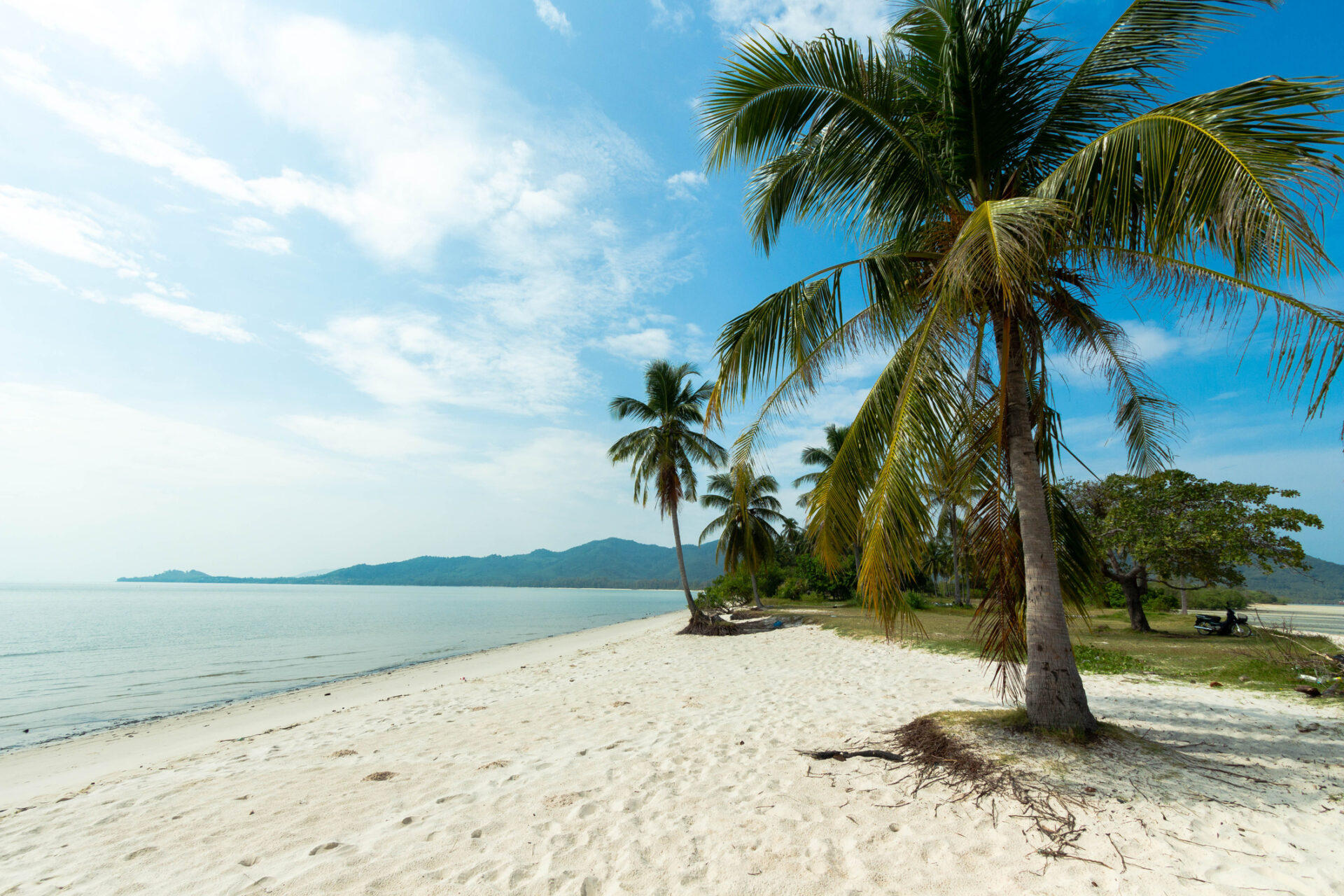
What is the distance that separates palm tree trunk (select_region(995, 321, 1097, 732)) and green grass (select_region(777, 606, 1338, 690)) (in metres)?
0.59

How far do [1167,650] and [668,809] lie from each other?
11689 mm

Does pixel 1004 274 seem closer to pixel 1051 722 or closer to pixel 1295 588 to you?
pixel 1051 722

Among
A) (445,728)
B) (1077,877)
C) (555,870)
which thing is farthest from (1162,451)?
(445,728)

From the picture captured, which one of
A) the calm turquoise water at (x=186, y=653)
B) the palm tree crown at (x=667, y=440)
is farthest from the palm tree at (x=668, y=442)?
the calm turquoise water at (x=186, y=653)

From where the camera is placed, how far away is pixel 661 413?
19.8 metres

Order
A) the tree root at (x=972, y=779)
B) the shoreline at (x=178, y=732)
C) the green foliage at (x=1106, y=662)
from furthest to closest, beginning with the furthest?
the green foliage at (x=1106, y=662)
the shoreline at (x=178, y=732)
the tree root at (x=972, y=779)

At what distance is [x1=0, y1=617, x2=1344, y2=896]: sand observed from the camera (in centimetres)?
296

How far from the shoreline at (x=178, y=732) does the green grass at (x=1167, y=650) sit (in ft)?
31.6

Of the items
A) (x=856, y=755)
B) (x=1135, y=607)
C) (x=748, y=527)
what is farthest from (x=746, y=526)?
(x=856, y=755)

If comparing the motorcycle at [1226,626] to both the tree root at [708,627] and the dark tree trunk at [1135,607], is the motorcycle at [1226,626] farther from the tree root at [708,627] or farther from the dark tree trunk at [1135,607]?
the tree root at [708,627]

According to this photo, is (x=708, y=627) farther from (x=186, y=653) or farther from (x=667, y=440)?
(x=186, y=653)

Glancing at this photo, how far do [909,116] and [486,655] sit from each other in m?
18.7

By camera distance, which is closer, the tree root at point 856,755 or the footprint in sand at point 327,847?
the footprint in sand at point 327,847

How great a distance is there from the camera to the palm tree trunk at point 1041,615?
4.63 metres
